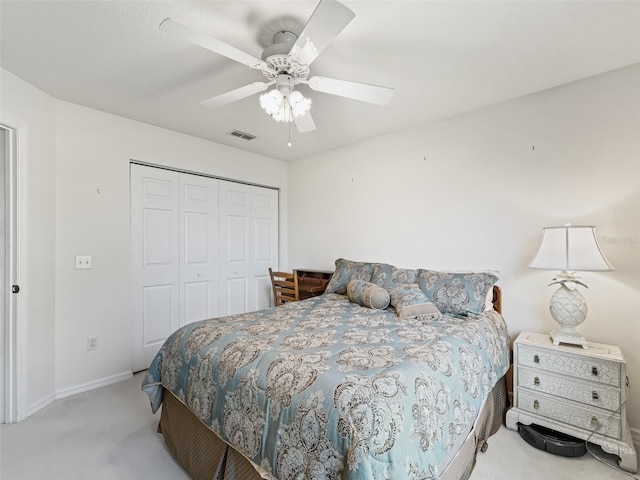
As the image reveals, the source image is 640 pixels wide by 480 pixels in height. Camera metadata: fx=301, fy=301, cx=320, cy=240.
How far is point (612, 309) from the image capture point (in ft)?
6.66

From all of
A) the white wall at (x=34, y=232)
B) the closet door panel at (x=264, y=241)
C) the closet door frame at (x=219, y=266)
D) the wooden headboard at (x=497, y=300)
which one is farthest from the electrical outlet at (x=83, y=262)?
the wooden headboard at (x=497, y=300)

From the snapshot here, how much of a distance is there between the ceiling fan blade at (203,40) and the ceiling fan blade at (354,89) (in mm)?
327

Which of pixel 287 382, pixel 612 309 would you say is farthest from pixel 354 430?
pixel 612 309

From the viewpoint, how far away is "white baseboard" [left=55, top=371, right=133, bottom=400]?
2.47 meters

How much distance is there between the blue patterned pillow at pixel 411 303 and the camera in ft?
6.78

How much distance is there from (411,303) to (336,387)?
1236 mm

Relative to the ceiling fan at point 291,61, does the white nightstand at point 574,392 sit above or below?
below

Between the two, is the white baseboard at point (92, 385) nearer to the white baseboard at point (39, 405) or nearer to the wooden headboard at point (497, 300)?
the white baseboard at point (39, 405)

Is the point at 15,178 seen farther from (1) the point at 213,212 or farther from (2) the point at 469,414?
(2) the point at 469,414

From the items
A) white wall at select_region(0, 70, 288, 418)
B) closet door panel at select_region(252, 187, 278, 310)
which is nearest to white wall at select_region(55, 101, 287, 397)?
white wall at select_region(0, 70, 288, 418)

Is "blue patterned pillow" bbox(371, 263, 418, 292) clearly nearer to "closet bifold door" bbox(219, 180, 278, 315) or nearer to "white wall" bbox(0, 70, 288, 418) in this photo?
"closet bifold door" bbox(219, 180, 278, 315)

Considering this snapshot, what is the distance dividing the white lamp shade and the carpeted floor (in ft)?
3.74

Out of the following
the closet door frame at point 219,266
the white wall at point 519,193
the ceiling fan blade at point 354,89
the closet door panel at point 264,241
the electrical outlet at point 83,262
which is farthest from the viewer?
the closet door panel at point 264,241

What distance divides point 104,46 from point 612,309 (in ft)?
12.0
